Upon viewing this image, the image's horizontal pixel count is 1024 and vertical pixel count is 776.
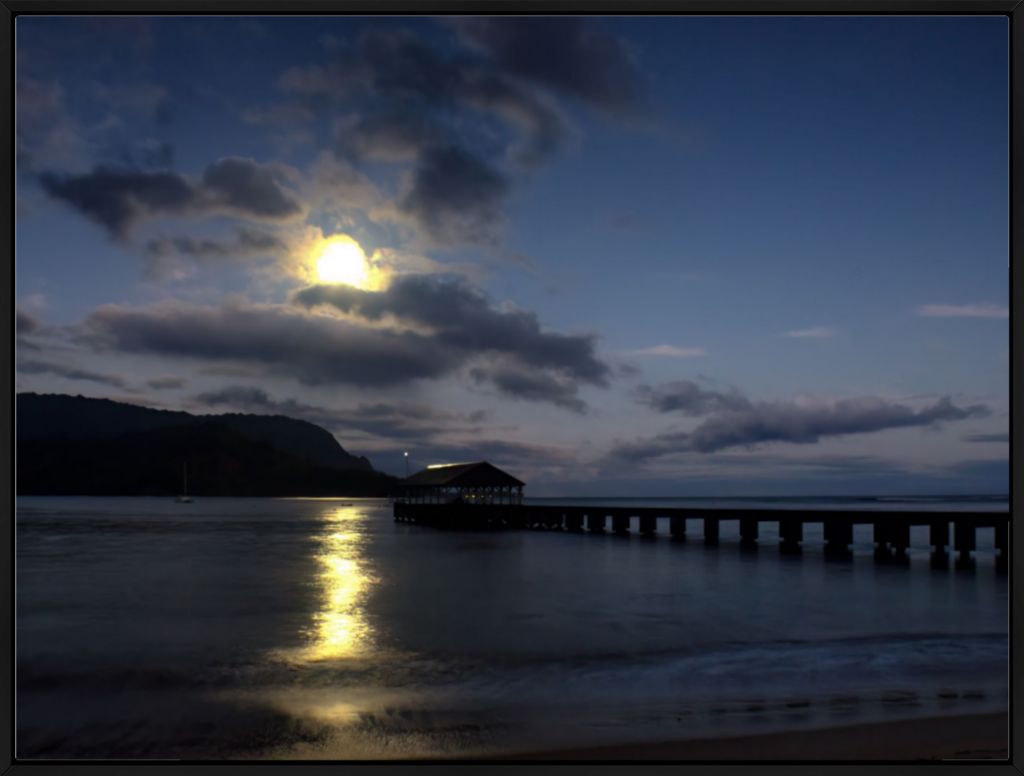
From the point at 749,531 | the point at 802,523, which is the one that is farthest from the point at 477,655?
the point at 802,523

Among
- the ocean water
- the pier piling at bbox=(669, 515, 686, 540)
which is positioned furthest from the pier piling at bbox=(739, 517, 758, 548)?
the ocean water

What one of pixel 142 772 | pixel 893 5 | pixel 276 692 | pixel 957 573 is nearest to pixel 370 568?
pixel 276 692

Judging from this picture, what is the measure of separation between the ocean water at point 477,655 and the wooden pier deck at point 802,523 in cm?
425

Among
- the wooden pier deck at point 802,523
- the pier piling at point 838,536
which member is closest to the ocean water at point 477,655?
the wooden pier deck at point 802,523

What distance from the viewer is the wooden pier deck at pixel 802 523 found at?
2814 cm

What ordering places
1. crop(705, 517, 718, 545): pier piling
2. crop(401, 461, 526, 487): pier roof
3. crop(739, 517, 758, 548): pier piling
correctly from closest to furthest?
crop(739, 517, 758, 548): pier piling, crop(705, 517, 718, 545): pier piling, crop(401, 461, 526, 487): pier roof

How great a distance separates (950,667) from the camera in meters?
10.1

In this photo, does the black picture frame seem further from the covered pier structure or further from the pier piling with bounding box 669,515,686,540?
the covered pier structure

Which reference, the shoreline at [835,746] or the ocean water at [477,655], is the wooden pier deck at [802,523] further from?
the shoreline at [835,746]

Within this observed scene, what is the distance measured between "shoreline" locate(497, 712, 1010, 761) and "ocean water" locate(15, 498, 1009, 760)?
268mm

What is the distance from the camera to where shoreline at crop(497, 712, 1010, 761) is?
20.4ft

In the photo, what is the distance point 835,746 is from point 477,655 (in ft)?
19.3

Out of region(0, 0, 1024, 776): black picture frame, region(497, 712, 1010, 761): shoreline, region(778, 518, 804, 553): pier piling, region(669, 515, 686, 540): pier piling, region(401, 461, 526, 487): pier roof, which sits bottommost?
region(669, 515, 686, 540): pier piling

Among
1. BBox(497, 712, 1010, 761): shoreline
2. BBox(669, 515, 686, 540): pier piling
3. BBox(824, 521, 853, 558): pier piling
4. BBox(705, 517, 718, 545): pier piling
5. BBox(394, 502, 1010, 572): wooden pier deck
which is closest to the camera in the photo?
BBox(497, 712, 1010, 761): shoreline
